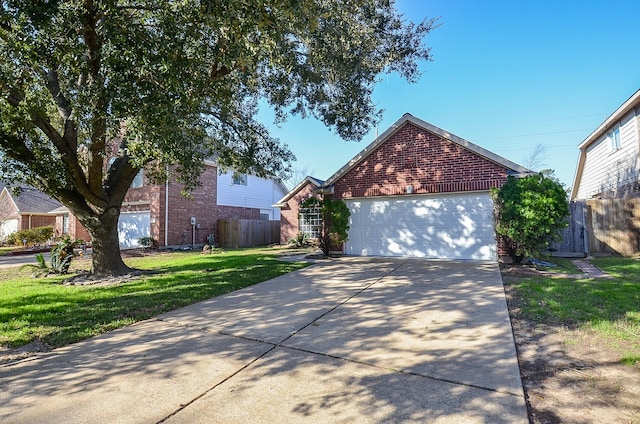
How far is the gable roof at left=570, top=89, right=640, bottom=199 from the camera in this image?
10484 millimetres

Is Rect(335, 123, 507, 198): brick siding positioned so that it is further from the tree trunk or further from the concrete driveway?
the tree trunk

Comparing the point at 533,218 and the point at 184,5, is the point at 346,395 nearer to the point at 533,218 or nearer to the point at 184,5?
the point at 184,5

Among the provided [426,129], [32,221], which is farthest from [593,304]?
[32,221]

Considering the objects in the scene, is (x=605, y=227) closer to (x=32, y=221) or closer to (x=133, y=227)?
(x=133, y=227)

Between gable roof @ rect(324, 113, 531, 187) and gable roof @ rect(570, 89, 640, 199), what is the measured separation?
16.5 feet

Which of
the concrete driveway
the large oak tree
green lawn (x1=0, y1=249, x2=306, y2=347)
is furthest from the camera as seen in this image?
the large oak tree

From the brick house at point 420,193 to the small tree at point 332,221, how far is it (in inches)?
23.9

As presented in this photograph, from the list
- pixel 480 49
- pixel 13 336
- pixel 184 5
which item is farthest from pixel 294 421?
pixel 480 49

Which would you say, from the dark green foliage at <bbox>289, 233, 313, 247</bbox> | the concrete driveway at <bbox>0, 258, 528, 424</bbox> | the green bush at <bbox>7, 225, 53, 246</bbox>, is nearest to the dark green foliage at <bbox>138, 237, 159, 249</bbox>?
the dark green foliage at <bbox>289, 233, 313, 247</bbox>

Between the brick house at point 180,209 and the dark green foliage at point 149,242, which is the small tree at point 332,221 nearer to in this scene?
the brick house at point 180,209

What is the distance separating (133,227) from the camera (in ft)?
62.4

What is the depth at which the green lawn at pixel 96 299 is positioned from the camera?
14.5 ft

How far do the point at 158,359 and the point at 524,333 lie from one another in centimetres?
425

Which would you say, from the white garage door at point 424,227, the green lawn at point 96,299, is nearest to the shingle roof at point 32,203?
the green lawn at point 96,299
